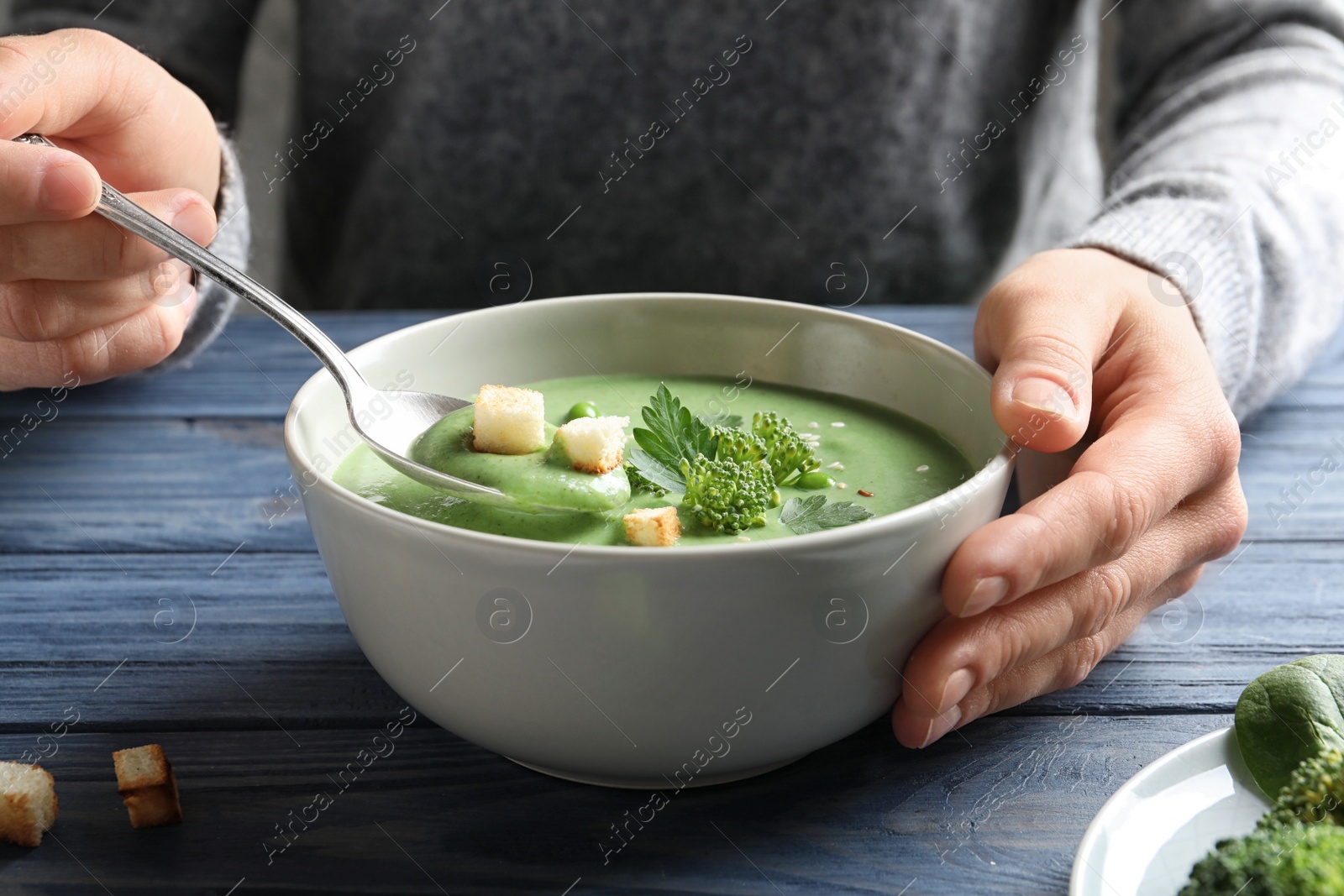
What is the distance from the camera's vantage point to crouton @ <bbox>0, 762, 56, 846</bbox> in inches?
33.7

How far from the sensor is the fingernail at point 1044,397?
40.3 inches

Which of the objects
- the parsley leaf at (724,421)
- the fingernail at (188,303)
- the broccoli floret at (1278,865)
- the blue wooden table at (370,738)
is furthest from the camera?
the fingernail at (188,303)

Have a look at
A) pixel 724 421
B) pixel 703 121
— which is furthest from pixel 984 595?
pixel 703 121

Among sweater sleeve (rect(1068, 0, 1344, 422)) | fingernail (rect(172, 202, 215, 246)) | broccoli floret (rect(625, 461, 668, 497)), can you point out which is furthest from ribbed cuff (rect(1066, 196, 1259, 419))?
fingernail (rect(172, 202, 215, 246))

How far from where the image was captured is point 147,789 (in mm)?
876

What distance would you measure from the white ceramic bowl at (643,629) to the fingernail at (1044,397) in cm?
10

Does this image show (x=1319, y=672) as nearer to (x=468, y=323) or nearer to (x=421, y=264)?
(x=468, y=323)

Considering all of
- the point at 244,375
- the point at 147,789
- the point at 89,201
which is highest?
the point at 89,201

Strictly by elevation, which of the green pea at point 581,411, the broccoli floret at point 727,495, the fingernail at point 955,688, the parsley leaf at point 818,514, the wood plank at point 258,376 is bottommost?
the wood plank at point 258,376

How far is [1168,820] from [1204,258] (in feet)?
3.39

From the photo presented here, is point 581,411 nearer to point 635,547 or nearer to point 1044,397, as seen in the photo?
point 635,547

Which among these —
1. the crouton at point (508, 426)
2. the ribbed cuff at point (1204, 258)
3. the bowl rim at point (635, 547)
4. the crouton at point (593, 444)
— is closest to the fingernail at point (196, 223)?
the bowl rim at point (635, 547)

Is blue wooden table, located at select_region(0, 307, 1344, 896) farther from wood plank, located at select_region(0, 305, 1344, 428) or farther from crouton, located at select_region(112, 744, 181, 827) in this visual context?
wood plank, located at select_region(0, 305, 1344, 428)

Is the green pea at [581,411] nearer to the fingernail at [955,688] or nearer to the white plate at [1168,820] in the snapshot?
the fingernail at [955,688]
